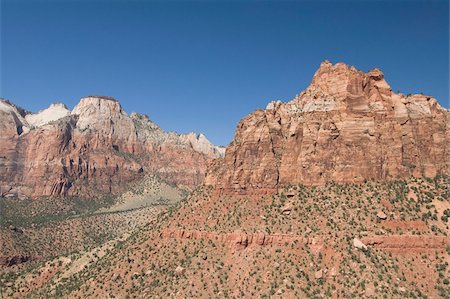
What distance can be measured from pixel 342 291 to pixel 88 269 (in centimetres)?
5401

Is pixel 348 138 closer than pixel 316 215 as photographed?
No

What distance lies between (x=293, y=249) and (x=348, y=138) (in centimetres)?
2263

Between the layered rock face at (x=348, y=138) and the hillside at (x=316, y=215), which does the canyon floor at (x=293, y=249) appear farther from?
the layered rock face at (x=348, y=138)

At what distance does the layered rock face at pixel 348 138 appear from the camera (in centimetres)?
8138

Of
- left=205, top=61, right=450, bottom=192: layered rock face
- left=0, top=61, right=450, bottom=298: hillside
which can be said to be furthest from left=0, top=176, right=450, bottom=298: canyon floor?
left=205, top=61, right=450, bottom=192: layered rock face

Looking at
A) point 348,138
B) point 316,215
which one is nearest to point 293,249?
point 316,215

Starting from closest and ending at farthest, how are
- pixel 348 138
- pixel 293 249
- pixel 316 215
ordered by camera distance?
pixel 293 249
pixel 316 215
pixel 348 138

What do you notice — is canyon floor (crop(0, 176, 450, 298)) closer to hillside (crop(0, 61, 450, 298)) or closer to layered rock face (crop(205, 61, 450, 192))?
hillside (crop(0, 61, 450, 298))

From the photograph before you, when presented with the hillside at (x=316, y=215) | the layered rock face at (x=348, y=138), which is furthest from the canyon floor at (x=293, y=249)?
the layered rock face at (x=348, y=138)

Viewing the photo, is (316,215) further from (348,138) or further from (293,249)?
(348,138)

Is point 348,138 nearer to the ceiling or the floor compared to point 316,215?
nearer to the ceiling

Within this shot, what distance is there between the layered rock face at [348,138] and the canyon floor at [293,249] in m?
2.67

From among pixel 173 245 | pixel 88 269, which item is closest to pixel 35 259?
pixel 88 269

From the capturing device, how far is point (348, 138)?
81625mm
